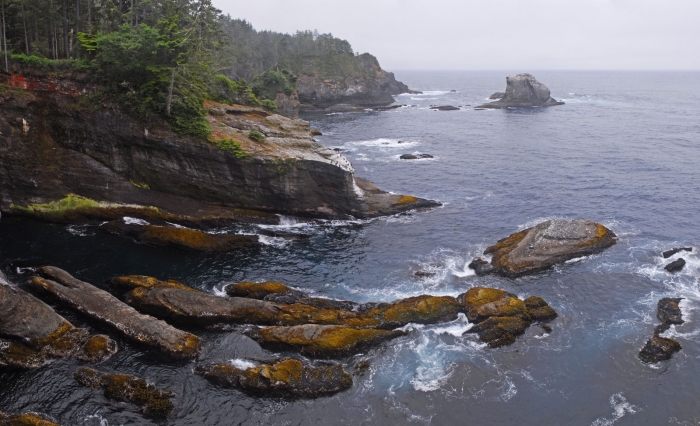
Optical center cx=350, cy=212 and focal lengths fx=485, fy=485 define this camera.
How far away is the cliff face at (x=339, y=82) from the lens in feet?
503

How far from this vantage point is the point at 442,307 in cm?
3825

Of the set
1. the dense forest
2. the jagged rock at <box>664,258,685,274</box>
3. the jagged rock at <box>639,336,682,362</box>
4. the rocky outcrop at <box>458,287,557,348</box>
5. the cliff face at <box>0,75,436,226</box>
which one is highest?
the dense forest

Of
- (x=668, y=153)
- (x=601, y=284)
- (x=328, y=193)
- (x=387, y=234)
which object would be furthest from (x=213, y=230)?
(x=668, y=153)

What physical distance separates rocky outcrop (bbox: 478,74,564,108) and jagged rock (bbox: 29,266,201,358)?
471 feet

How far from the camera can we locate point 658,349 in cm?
3384

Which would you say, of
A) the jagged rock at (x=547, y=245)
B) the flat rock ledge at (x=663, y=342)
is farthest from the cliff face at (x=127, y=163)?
the flat rock ledge at (x=663, y=342)

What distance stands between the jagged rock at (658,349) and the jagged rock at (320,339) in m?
17.8

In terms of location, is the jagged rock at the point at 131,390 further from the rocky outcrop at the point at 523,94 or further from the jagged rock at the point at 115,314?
the rocky outcrop at the point at 523,94

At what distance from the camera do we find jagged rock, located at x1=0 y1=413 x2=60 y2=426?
26.3 m

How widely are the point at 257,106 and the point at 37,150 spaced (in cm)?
3094

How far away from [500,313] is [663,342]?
11.1 meters

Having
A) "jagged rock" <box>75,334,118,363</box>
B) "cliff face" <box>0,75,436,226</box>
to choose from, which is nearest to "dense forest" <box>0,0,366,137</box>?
"cliff face" <box>0,75,436,226</box>

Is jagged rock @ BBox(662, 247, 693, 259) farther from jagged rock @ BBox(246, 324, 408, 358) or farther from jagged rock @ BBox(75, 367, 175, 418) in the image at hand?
jagged rock @ BBox(75, 367, 175, 418)

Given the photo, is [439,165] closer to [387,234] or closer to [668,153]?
[387,234]
